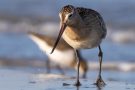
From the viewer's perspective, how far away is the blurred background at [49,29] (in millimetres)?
14742

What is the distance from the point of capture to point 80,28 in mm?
8016

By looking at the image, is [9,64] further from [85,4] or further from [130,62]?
[85,4]

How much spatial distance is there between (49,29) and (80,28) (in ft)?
36.4

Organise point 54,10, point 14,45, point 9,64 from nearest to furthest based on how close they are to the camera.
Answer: point 9,64 < point 14,45 < point 54,10

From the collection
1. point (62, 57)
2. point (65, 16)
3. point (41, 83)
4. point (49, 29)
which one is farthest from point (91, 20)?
point (49, 29)

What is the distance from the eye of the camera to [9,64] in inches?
573

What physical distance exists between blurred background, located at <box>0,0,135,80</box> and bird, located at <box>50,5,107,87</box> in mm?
4593

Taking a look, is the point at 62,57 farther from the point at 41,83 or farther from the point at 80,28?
the point at 80,28

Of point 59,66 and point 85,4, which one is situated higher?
point 85,4

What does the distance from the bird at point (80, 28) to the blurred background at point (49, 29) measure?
4593 millimetres

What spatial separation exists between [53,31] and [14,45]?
11.2 feet

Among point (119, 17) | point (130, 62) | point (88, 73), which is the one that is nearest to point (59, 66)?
point (88, 73)

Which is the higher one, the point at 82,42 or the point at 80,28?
the point at 80,28

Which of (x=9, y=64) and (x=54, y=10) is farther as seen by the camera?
(x=54, y=10)
